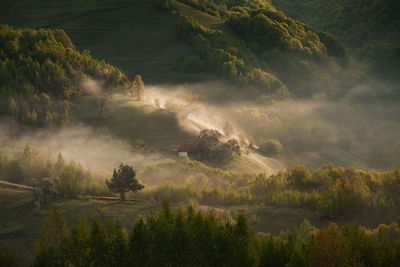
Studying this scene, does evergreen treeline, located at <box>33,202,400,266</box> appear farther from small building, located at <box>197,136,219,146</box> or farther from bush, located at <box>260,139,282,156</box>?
bush, located at <box>260,139,282,156</box>

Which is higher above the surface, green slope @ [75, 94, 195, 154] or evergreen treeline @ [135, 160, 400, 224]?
green slope @ [75, 94, 195, 154]

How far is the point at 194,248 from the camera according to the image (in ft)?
137

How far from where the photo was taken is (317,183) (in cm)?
7644

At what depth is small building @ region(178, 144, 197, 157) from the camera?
331 feet

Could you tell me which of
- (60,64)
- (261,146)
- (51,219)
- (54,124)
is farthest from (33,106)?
(51,219)

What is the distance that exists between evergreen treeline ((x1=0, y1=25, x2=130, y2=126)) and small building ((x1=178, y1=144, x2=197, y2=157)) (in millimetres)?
31033

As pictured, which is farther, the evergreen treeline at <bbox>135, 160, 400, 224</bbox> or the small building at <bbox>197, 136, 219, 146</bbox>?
the small building at <bbox>197, 136, 219, 146</bbox>

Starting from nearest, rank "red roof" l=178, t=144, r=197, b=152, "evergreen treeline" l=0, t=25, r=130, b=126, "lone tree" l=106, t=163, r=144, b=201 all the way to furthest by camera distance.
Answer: "lone tree" l=106, t=163, r=144, b=201 → "red roof" l=178, t=144, r=197, b=152 → "evergreen treeline" l=0, t=25, r=130, b=126

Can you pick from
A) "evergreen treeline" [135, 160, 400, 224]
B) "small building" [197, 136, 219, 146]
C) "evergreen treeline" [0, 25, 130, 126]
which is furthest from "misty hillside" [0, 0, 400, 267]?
"small building" [197, 136, 219, 146]

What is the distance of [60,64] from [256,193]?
7865 centimetres

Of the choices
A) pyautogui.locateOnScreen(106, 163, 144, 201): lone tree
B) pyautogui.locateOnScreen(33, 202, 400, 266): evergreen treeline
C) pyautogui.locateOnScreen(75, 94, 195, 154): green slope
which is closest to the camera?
pyautogui.locateOnScreen(33, 202, 400, 266): evergreen treeline

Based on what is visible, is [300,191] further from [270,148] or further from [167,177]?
[270,148]

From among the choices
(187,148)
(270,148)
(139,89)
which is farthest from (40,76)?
(270,148)

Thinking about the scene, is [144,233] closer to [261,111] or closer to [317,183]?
[317,183]
